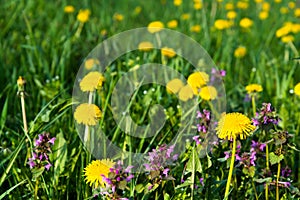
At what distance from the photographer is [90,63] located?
2.57 meters

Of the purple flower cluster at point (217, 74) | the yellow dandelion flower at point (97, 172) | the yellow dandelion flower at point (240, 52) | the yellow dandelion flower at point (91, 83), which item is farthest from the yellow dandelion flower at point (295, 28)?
the yellow dandelion flower at point (97, 172)

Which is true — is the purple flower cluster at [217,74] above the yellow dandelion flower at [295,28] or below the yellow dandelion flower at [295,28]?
below

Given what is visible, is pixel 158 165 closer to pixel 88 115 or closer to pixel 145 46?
pixel 88 115

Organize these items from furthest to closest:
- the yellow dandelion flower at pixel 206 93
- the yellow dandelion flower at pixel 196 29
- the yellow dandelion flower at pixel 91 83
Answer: the yellow dandelion flower at pixel 196 29 → the yellow dandelion flower at pixel 206 93 → the yellow dandelion flower at pixel 91 83

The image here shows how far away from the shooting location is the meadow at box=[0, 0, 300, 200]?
1.46 meters

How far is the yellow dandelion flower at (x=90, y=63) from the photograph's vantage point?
2.56 meters

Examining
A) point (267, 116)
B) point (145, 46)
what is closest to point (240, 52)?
point (145, 46)

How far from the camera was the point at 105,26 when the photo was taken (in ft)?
11.2

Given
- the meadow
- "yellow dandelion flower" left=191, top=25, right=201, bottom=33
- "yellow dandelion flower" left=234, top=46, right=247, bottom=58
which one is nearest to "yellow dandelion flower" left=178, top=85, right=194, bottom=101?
the meadow

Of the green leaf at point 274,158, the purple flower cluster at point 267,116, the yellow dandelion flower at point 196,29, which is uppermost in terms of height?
the yellow dandelion flower at point 196,29

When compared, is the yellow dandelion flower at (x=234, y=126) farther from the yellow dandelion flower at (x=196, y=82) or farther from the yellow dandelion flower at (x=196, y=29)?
the yellow dandelion flower at (x=196, y=29)

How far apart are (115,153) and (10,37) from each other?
61.8 inches

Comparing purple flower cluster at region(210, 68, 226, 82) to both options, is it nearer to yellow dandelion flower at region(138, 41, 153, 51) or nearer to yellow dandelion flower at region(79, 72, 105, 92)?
yellow dandelion flower at region(79, 72, 105, 92)

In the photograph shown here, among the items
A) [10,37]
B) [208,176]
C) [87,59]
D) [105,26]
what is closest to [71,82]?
[87,59]
